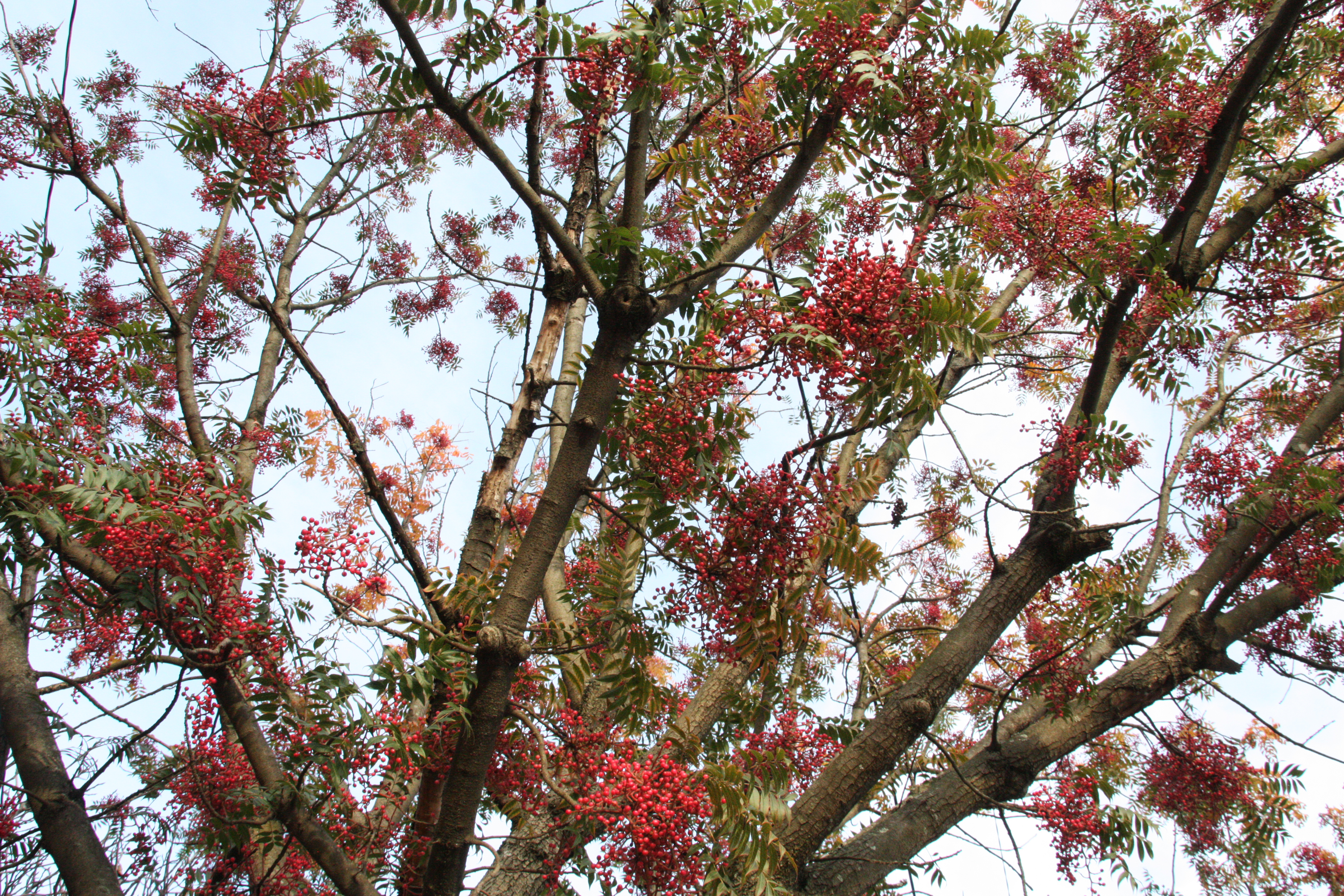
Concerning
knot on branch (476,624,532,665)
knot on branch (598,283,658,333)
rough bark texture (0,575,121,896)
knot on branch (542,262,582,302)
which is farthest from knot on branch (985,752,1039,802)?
rough bark texture (0,575,121,896)

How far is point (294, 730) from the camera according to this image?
8.92 feet

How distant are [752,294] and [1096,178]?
405 centimetres

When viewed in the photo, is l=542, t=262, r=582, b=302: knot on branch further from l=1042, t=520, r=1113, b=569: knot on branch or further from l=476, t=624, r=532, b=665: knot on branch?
l=1042, t=520, r=1113, b=569: knot on branch

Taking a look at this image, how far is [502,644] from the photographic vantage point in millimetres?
2594

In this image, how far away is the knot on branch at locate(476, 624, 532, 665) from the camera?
8.46 feet

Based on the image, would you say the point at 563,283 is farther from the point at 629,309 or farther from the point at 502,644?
the point at 502,644

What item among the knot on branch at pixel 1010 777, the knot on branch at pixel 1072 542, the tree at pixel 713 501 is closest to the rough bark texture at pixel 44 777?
the tree at pixel 713 501

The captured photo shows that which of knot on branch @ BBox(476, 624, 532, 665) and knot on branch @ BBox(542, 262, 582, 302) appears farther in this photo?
knot on branch @ BBox(542, 262, 582, 302)

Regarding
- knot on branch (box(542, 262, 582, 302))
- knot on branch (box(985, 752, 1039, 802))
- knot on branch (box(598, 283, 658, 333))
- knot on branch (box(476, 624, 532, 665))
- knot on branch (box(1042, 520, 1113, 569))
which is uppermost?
knot on branch (box(542, 262, 582, 302))

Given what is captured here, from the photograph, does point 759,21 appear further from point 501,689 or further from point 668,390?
point 501,689

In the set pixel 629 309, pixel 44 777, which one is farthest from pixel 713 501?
pixel 44 777

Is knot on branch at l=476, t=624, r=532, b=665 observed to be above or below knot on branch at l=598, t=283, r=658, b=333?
below

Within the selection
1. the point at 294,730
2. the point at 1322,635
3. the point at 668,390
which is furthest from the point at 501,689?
the point at 1322,635

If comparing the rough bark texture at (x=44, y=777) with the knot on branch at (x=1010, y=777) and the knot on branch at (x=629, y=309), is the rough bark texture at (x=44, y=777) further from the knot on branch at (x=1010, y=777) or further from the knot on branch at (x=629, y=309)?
the knot on branch at (x=1010, y=777)
